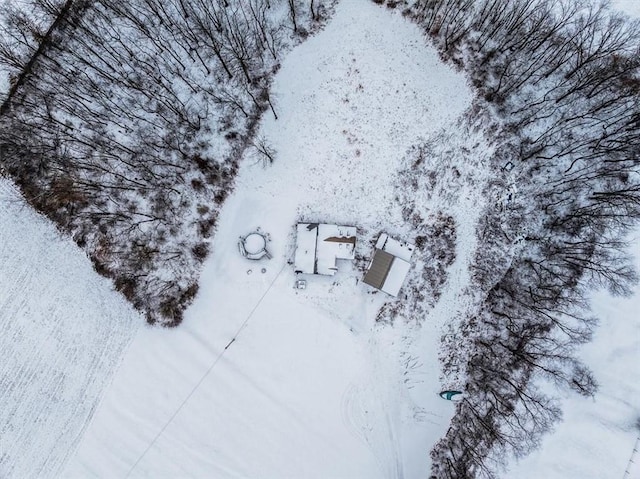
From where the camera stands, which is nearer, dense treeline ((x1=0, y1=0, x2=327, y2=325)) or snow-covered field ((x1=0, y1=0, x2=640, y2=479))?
snow-covered field ((x1=0, y1=0, x2=640, y2=479))

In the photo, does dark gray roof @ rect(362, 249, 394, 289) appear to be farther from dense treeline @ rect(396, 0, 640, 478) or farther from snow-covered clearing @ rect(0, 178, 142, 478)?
snow-covered clearing @ rect(0, 178, 142, 478)

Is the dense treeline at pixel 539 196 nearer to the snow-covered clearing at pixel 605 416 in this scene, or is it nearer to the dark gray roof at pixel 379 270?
the snow-covered clearing at pixel 605 416

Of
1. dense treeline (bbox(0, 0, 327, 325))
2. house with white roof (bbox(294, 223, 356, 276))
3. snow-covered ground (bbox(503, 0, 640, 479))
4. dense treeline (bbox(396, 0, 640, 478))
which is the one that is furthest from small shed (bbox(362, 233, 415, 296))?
snow-covered ground (bbox(503, 0, 640, 479))

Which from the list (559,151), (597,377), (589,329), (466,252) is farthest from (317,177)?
(597,377)

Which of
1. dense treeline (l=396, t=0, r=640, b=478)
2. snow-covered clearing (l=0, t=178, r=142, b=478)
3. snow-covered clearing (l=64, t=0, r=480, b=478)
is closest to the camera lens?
snow-covered clearing (l=0, t=178, r=142, b=478)

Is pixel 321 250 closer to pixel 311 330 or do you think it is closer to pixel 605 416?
pixel 311 330

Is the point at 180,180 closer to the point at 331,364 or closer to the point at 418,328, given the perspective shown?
the point at 331,364

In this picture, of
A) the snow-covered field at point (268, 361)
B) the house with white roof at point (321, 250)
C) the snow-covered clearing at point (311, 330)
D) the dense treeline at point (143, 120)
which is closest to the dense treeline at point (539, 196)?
the snow-covered field at point (268, 361)
